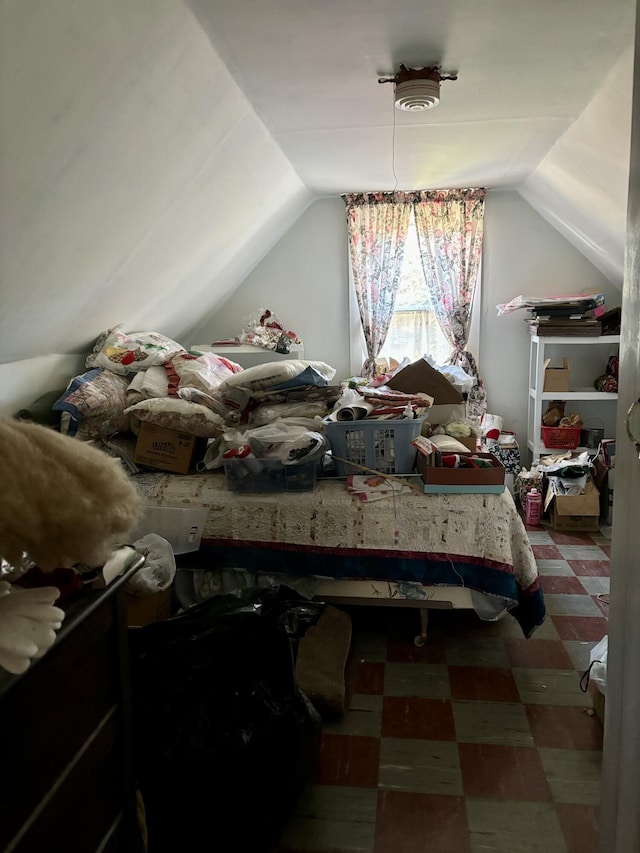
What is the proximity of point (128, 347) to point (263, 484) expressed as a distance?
1.07 metres

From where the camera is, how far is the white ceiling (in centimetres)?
179

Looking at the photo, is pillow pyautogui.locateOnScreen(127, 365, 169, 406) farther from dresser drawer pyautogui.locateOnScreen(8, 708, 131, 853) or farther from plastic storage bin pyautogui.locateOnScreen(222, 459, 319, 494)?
dresser drawer pyautogui.locateOnScreen(8, 708, 131, 853)

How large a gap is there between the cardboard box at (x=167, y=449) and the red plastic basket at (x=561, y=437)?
2517 millimetres

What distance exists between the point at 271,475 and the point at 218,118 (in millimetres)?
1391

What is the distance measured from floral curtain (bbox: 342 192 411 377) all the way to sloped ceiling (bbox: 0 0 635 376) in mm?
835

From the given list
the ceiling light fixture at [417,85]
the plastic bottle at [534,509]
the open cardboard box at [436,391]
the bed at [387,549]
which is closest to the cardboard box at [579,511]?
the plastic bottle at [534,509]

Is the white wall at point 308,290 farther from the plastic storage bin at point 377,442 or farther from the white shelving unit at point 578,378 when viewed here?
the plastic storage bin at point 377,442

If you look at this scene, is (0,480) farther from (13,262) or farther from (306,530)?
(306,530)

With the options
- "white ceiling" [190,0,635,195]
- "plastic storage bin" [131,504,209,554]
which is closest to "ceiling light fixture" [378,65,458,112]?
"white ceiling" [190,0,635,195]

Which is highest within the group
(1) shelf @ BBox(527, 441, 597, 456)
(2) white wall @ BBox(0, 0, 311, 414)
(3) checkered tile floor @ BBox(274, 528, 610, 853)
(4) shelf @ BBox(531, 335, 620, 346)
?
(2) white wall @ BBox(0, 0, 311, 414)

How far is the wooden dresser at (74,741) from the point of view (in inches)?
30.0

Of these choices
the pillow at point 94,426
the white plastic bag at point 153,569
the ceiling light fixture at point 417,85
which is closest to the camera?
the white plastic bag at point 153,569

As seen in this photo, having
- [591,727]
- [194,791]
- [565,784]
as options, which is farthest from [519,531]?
[194,791]

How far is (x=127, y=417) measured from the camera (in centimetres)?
281
